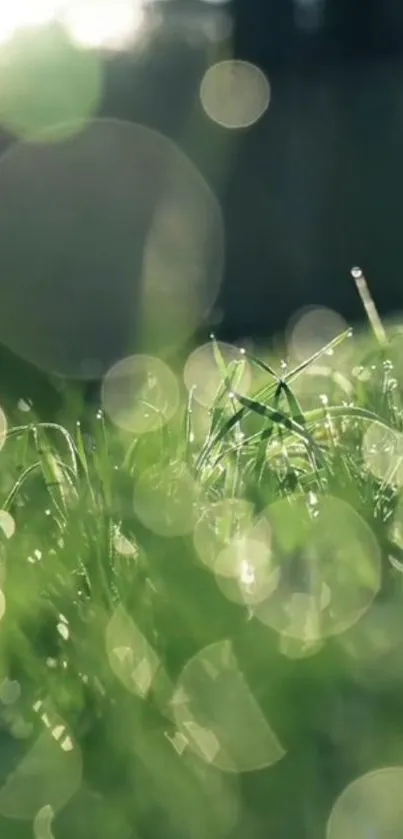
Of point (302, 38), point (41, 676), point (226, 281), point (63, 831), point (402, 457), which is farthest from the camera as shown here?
point (302, 38)

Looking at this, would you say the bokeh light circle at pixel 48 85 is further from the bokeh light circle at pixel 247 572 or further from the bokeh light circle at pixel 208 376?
the bokeh light circle at pixel 247 572

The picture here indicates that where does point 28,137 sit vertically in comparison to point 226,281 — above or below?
above

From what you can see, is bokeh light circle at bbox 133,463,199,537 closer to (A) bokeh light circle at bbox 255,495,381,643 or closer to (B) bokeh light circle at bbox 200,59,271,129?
(A) bokeh light circle at bbox 255,495,381,643

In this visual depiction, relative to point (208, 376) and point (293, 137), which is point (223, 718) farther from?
point (293, 137)

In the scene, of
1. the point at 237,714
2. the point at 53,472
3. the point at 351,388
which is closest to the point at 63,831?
the point at 237,714

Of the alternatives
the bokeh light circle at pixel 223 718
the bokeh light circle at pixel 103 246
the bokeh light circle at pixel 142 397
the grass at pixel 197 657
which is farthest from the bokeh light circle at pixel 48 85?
the bokeh light circle at pixel 223 718

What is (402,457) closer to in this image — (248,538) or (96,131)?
(248,538)

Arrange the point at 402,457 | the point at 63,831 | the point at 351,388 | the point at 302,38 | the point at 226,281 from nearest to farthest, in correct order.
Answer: the point at 63,831, the point at 402,457, the point at 351,388, the point at 226,281, the point at 302,38
